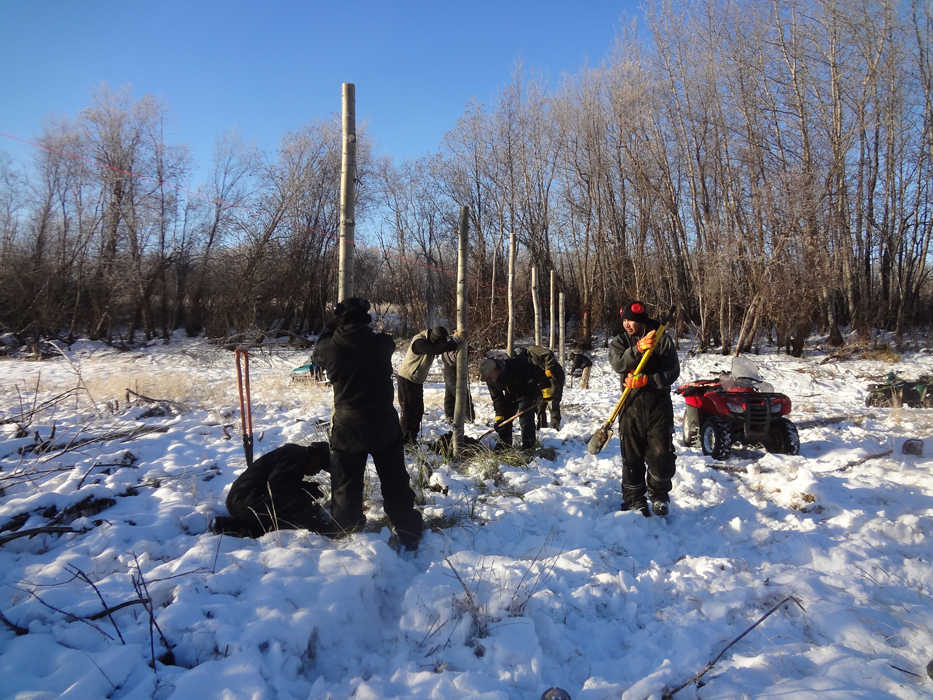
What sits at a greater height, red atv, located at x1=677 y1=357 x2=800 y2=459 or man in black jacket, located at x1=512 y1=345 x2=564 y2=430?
man in black jacket, located at x1=512 y1=345 x2=564 y2=430

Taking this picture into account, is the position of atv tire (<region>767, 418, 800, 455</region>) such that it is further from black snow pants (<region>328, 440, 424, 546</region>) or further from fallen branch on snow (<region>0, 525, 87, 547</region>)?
fallen branch on snow (<region>0, 525, 87, 547</region>)

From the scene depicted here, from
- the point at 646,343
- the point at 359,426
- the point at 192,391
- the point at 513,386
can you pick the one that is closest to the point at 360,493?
the point at 359,426

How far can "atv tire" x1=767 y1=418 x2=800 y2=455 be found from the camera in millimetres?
5715

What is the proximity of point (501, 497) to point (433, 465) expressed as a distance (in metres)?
1.02

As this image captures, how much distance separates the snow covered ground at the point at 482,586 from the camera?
2.15m

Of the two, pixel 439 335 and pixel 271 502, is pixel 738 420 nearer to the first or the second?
pixel 439 335

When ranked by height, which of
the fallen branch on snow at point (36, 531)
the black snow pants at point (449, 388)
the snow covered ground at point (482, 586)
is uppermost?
the black snow pants at point (449, 388)

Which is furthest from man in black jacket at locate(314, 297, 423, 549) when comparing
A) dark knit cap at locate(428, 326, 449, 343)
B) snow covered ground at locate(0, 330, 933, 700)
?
dark knit cap at locate(428, 326, 449, 343)

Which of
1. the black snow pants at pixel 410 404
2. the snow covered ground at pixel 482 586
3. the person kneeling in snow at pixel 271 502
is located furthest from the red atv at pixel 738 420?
the person kneeling in snow at pixel 271 502

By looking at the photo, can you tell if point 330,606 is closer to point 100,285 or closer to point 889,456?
point 889,456

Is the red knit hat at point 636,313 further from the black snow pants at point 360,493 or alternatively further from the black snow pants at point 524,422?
the black snow pants at point 360,493

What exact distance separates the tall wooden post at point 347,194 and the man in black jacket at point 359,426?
704mm

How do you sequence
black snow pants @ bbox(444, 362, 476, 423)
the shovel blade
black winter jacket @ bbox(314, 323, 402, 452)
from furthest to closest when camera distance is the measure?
1. black snow pants @ bbox(444, 362, 476, 423)
2. the shovel blade
3. black winter jacket @ bbox(314, 323, 402, 452)

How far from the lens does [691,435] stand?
608cm
